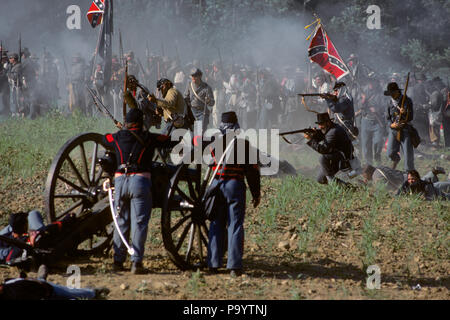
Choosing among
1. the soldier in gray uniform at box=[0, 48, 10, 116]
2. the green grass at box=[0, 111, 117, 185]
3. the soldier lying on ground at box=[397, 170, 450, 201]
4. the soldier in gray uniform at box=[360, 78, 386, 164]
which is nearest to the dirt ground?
the soldier lying on ground at box=[397, 170, 450, 201]

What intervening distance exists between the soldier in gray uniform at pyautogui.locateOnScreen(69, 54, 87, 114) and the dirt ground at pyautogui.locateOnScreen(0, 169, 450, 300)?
10883 mm

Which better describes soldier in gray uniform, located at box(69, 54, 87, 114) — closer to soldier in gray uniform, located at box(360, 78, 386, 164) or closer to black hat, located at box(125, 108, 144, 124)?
soldier in gray uniform, located at box(360, 78, 386, 164)

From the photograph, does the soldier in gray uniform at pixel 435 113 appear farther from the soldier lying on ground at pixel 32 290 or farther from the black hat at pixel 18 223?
the soldier lying on ground at pixel 32 290

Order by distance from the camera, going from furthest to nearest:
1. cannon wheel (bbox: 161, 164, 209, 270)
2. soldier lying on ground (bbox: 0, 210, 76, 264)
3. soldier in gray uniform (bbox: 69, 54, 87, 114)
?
soldier in gray uniform (bbox: 69, 54, 87, 114) < cannon wheel (bbox: 161, 164, 209, 270) < soldier lying on ground (bbox: 0, 210, 76, 264)

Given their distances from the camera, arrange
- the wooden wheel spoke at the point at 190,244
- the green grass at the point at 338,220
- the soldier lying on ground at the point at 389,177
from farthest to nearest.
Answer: the soldier lying on ground at the point at 389,177, the green grass at the point at 338,220, the wooden wheel spoke at the point at 190,244

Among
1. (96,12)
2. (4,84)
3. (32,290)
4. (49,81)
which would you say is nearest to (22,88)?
(4,84)

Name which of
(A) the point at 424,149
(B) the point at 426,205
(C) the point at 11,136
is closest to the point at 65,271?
(B) the point at 426,205

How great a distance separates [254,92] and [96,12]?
18.2 ft

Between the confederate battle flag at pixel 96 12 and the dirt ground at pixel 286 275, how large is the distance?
7853 millimetres

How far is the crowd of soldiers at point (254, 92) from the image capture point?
1827 cm

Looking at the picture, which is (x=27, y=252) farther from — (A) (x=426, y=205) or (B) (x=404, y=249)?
(A) (x=426, y=205)

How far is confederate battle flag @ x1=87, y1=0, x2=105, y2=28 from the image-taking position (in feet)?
53.8
